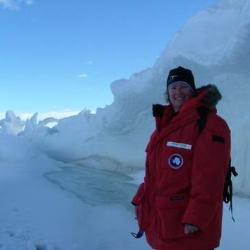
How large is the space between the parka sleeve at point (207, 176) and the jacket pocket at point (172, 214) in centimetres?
9

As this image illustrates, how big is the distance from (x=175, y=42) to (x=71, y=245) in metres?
4.65

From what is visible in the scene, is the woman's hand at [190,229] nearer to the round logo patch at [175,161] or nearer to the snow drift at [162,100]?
the round logo patch at [175,161]

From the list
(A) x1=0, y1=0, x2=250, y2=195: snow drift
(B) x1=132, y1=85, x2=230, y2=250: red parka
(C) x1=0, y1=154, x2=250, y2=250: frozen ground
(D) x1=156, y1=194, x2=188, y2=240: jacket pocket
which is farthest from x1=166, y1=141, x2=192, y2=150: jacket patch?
(A) x1=0, y1=0, x2=250, y2=195: snow drift

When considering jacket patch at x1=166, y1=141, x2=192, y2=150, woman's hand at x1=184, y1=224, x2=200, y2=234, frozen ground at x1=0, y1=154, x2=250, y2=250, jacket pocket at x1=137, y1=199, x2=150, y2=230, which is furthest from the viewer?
frozen ground at x1=0, y1=154, x2=250, y2=250

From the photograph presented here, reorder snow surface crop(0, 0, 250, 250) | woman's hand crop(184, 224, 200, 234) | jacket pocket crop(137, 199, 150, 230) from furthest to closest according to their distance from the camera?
snow surface crop(0, 0, 250, 250), jacket pocket crop(137, 199, 150, 230), woman's hand crop(184, 224, 200, 234)

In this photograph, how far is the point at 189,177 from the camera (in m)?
2.39

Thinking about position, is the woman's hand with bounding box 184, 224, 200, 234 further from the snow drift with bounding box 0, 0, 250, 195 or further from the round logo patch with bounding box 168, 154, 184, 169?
the snow drift with bounding box 0, 0, 250, 195

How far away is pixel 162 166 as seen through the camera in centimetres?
Result: 244

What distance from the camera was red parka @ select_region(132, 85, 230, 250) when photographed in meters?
2.30

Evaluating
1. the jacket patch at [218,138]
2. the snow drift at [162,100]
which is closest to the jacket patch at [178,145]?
the jacket patch at [218,138]

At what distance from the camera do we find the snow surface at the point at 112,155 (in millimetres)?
4723

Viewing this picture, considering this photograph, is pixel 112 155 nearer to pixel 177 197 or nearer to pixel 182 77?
pixel 182 77

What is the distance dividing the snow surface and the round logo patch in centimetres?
222

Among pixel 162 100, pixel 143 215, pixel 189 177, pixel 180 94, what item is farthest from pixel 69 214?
pixel 162 100
